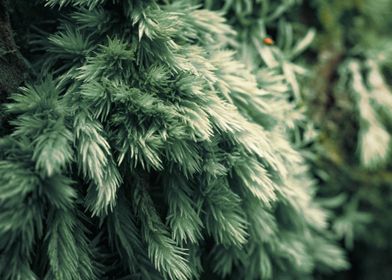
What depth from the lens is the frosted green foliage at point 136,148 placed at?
0.85 meters

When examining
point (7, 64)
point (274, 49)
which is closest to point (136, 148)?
point (7, 64)

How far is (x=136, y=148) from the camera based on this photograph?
0.88m

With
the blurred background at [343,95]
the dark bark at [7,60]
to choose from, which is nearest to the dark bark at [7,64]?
the dark bark at [7,60]

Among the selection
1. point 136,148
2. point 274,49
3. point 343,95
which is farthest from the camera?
point 343,95

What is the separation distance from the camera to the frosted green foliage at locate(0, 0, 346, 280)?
2.79 ft

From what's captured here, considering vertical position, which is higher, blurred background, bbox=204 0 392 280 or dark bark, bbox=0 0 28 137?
dark bark, bbox=0 0 28 137

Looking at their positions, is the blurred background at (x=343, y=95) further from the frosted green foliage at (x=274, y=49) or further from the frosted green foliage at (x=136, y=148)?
the frosted green foliage at (x=136, y=148)

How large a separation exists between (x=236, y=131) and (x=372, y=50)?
86 centimetres

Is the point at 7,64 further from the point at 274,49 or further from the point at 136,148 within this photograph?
the point at 274,49

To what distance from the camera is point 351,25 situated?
62.7 inches

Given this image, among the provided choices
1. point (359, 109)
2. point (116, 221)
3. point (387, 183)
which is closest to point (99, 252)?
point (116, 221)

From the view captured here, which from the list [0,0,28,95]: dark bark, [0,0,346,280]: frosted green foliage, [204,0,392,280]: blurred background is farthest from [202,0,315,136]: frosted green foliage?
[0,0,28,95]: dark bark

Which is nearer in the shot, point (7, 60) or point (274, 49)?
point (7, 60)

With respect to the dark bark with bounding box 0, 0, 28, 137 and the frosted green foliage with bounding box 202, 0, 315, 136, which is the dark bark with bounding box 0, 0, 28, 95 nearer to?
the dark bark with bounding box 0, 0, 28, 137
